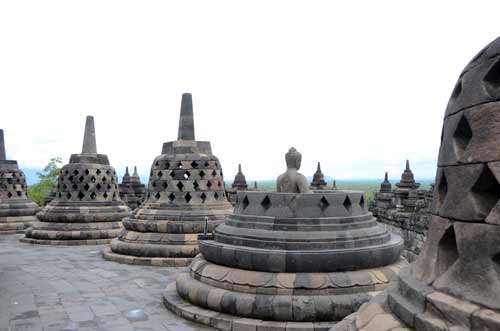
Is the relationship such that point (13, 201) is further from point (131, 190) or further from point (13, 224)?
point (131, 190)

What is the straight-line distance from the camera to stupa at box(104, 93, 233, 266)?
11336 mm

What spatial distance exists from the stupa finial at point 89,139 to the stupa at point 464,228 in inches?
553

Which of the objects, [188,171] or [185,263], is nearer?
[185,263]

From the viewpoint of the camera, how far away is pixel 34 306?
722cm

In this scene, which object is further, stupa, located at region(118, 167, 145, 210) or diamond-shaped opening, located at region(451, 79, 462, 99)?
stupa, located at region(118, 167, 145, 210)

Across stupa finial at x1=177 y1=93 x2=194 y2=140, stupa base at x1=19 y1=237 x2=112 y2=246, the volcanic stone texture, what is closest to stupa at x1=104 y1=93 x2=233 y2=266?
stupa finial at x1=177 y1=93 x2=194 y2=140

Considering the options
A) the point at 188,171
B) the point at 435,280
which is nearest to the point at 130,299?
the point at 188,171

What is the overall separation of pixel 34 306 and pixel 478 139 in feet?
22.3

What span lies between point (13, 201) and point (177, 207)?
963cm

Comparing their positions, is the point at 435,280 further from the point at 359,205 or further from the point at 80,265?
the point at 80,265

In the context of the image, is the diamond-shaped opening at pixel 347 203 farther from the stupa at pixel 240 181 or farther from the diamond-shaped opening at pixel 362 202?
the stupa at pixel 240 181

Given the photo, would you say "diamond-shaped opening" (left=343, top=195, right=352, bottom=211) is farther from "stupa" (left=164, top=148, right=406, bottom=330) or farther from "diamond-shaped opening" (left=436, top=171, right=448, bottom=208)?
"diamond-shaped opening" (left=436, top=171, right=448, bottom=208)

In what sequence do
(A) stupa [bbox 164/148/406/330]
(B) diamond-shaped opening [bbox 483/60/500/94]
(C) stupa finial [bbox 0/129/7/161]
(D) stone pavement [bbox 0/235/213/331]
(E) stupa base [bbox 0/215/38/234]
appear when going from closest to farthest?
(B) diamond-shaped opening [bbox 483/60/500/94] → (A) stupa [bbox 164/148/406/330] → (D) stone pavement [bbox 0/235/213/331] → (E) stupa base [bbox 0/215/38/234] → (C) stupa finial [bbox 0/129/7/161]

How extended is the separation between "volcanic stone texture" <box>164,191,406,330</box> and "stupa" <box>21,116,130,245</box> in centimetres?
846
